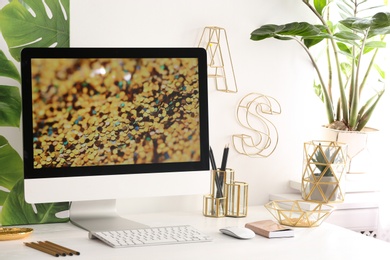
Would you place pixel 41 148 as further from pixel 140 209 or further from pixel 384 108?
pixel 384 108

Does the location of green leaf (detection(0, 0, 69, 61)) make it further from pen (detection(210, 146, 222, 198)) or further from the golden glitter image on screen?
pen (detection(210, 146, 222, 198))

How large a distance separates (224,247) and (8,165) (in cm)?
76

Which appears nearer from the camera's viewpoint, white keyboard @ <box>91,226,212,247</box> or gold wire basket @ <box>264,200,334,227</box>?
white keyboard @ <box>91,226,212,247</box>

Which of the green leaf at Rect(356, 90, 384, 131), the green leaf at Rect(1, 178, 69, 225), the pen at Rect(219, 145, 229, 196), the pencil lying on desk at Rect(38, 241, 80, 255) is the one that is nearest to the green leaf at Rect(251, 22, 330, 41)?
the green leaf at Rect(356, 90, 384, 131)

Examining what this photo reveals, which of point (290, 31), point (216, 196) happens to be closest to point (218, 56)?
point (290, 31)

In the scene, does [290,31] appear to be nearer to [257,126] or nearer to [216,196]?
[257,126]

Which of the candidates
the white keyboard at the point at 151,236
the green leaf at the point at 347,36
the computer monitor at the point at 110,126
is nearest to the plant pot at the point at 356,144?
the green leaf at the point at 347,36

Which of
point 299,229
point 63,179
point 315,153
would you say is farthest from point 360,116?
point 63,179

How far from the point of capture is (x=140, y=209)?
248 cm

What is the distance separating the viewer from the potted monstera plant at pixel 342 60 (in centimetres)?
254

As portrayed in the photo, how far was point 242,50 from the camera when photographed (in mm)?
2613

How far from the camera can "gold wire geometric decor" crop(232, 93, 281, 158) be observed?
2.62 meters

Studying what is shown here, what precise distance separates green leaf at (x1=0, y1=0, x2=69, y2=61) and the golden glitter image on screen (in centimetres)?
23

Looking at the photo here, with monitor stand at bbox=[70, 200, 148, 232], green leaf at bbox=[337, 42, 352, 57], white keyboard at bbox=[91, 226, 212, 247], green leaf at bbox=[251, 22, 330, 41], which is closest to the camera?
white keyboard at bbox=[91, 226, 212, 247]
